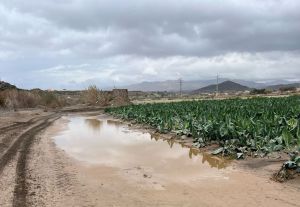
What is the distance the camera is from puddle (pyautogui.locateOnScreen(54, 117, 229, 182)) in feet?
33.8

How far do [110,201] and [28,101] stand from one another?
4744cm

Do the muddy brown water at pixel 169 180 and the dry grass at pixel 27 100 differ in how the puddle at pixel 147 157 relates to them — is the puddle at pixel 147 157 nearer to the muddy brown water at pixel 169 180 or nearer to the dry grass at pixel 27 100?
the muddy brown water at pixel 169 180

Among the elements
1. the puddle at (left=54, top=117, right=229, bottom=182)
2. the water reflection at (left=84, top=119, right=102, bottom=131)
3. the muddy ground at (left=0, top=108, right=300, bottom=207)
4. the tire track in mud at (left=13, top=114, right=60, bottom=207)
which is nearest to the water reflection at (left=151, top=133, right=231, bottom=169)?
the puddle at (left=54, top=117, right=229, bottom=182)

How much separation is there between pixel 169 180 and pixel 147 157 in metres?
3.77

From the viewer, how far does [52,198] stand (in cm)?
771

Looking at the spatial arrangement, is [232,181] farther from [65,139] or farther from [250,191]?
[65,139]

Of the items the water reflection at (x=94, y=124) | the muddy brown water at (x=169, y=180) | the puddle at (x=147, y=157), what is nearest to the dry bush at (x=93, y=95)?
the water reflection at (x=94, y=124)

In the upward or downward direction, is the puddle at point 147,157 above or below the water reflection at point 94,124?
above

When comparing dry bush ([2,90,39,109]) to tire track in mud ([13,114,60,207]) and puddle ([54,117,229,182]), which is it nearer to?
puddle ([54,117,229,182])

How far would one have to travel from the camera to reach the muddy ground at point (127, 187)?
739 centimetres

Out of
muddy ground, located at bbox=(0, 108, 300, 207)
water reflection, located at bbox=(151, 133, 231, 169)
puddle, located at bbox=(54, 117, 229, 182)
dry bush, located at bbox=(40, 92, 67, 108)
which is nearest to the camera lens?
muddy ground, located at bbox=(0, 108, 300, 207)

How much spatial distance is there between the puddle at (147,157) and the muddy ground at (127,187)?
363mm

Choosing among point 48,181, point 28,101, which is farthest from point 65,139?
point 28,101

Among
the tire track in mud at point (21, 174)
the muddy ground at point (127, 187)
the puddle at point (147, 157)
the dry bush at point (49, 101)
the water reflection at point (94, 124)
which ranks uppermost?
the dry bush at point (49, 101)
